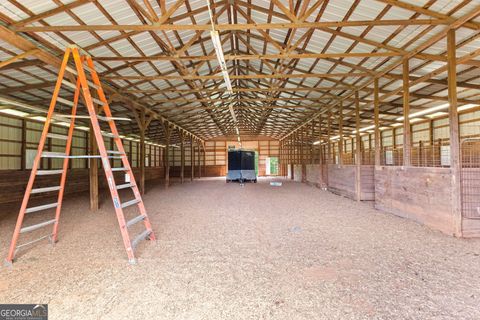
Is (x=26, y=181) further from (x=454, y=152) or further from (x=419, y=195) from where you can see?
(x=454, y=152)

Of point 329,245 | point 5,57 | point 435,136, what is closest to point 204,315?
point 329,245

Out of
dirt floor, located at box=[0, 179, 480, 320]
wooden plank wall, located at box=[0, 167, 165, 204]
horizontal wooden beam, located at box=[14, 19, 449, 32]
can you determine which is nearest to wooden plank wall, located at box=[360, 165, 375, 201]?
dirt floor, located at box=[0, 179, 480, 320]

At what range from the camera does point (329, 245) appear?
4.07 m

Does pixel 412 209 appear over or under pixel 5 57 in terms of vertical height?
under

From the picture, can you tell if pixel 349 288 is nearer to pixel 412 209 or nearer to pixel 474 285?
pixel 474 285

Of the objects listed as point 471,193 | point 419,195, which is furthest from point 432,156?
point 471,193

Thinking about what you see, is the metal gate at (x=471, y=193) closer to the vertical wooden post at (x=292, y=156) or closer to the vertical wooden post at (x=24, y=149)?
the vertical wooden post at (x=24, y=149)

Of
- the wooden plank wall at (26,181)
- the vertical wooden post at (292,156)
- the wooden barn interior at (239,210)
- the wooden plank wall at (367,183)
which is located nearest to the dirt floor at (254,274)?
the wooden barn interior at (239,210)

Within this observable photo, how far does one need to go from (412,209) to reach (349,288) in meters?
4.39

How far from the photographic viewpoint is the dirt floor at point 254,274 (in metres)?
2.27

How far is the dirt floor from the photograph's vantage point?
2.27 m

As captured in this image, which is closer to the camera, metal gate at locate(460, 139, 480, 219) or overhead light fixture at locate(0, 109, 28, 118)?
metal gate at locate(460, 139, 480, 219)

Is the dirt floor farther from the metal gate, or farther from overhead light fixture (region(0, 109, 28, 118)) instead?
overhead light fixture (region(0, 109, 28, 118))

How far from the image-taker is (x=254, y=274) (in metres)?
2.96
